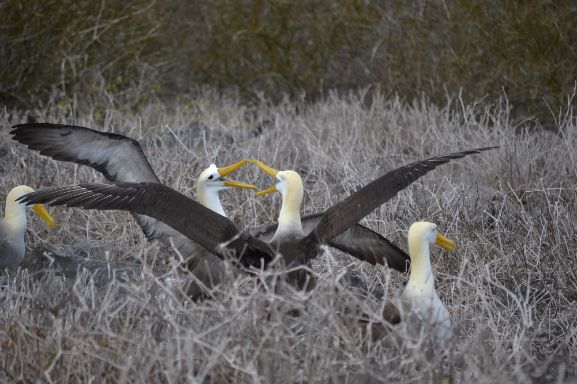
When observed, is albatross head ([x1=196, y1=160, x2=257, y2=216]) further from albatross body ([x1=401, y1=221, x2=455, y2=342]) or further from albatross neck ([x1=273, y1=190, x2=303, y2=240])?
albatross body ([x1=401, y1=221, x2=455, y2=342])

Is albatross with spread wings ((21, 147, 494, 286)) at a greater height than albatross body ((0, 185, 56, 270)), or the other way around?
albatross with spread wings ((21, 147, 494, 286))

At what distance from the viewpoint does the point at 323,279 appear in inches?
117

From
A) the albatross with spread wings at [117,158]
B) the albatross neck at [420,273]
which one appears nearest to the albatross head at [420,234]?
the albatross neck at [420,273]

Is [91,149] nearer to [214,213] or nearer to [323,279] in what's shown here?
[214,213]

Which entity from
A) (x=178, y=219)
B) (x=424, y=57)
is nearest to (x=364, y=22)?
(x=424, y=57)

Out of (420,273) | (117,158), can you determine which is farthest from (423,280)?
(117,158)

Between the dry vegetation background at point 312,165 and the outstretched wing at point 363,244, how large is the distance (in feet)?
0.31

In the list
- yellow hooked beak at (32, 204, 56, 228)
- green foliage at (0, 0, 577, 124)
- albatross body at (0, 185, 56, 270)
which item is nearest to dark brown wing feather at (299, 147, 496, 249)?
albatross body at (0, 185, 56, 270)

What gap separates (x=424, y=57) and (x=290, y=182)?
4368 millimetres

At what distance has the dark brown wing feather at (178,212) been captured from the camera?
376 centimetres

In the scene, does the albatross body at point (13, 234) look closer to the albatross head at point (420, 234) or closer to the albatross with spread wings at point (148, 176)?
the albatross with spread wings at point (148, 176)

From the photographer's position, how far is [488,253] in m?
4.33

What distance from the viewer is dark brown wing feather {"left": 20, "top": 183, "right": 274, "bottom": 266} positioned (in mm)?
3762

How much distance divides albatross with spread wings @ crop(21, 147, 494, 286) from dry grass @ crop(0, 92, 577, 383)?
0.15 m
